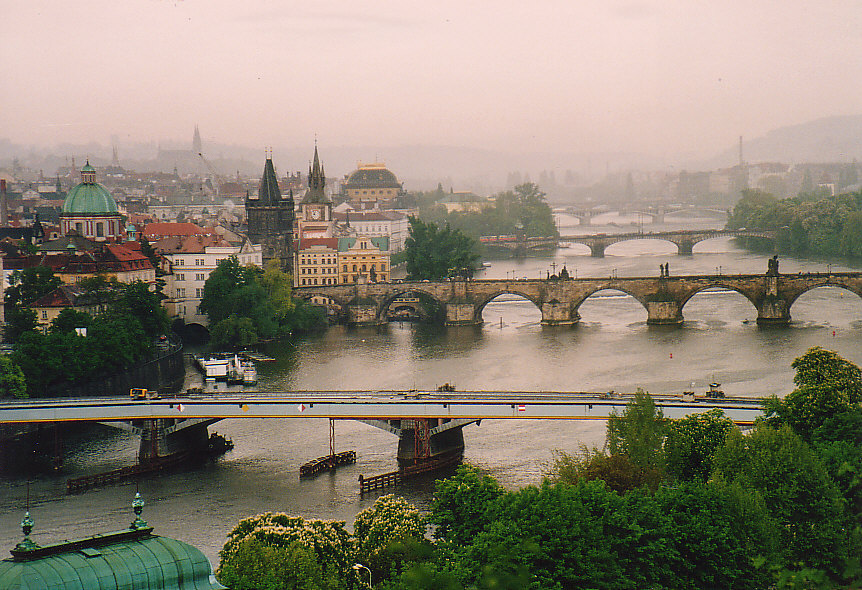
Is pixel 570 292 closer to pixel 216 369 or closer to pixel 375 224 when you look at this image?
pixel 216 369

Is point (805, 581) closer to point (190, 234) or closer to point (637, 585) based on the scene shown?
point (637, 585)

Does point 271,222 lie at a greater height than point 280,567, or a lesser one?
greater

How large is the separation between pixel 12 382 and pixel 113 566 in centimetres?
1347

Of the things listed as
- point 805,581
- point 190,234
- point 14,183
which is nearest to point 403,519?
point 805,581

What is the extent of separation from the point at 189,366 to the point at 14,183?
957 inches

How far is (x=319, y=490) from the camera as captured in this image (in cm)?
1564

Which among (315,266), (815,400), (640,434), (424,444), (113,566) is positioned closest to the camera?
(113,566)

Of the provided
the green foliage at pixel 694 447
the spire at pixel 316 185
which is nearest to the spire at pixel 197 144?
the spire at pixel 316 185

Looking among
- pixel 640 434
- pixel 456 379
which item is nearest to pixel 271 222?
pixel 456 379

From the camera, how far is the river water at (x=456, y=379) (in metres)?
15.1

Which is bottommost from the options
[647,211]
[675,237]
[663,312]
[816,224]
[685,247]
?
[663,312]

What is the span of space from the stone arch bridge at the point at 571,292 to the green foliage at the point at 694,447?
16214 mm

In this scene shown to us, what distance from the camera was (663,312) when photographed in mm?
30734

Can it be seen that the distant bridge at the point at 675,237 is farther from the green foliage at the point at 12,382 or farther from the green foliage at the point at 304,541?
the green foliage at the point at 304,541
